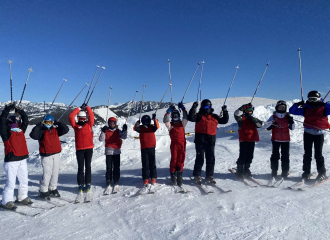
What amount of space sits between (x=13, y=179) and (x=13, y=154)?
49 cm

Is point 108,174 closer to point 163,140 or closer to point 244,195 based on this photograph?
point 244,195

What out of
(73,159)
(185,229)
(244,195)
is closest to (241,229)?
(185,229)

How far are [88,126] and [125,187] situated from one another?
1681mm

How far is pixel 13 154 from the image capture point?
14.0 feet

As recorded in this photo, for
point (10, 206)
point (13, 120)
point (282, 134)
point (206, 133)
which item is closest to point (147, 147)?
point (206, 133)

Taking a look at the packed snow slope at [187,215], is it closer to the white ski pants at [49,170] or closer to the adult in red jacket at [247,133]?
the white ski pants at [49,170]

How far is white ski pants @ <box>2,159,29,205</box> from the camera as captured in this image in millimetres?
4254

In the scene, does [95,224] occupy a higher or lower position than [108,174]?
lower

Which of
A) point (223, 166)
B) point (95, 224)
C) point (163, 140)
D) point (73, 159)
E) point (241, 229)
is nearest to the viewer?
point (241, 229)

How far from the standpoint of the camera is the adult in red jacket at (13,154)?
4.21 metres

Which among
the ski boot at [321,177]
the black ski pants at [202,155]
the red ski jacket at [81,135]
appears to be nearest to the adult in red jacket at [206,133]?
the black ski pants at [202,155]

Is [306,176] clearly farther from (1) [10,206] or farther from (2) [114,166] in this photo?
(1) [10,206]

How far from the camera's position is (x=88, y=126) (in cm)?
492

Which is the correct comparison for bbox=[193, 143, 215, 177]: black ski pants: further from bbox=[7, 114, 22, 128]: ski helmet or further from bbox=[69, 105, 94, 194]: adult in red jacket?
bbox=[7, 114, 22, 128]: ski helmet
